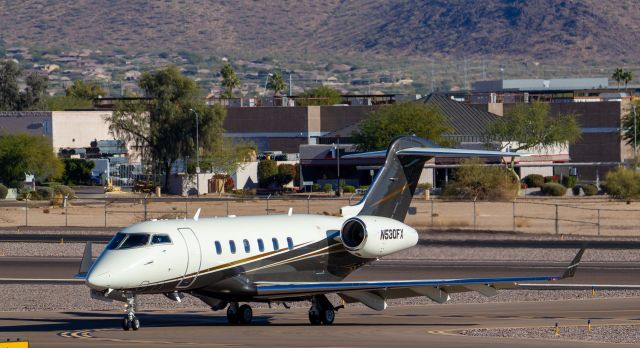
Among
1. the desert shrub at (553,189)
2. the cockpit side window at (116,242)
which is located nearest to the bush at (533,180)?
the desert shrub at (553,189)

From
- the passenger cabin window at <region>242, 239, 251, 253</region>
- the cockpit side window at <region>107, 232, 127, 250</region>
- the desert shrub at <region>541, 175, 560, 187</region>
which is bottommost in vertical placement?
the desert shrub at <region>541, 175, 560, 187</region>

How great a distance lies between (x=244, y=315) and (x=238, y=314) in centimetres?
15

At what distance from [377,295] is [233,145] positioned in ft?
295

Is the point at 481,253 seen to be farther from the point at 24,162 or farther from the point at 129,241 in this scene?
the point at 24,162

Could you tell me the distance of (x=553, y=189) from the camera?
98312 mm

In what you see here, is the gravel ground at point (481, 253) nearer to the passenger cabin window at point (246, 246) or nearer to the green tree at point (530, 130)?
the passenger cabin window at point (246, 246)

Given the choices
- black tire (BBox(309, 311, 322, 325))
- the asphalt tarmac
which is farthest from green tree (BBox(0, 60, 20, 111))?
black tire (BBox(309, 311, 322, 325))

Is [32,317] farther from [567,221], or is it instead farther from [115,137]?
[115,137]

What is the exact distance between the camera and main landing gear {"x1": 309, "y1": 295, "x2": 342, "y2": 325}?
31.4 metres

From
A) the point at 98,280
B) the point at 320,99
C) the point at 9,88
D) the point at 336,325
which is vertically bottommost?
the point at 336,325

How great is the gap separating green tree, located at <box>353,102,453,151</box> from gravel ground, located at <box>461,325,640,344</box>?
7610cm

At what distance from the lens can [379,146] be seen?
107 metres

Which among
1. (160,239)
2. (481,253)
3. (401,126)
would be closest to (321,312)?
(160,239)

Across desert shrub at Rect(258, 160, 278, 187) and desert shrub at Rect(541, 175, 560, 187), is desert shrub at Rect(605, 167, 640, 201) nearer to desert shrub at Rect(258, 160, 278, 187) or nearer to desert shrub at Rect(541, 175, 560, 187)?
desert shrub at Rect(541, 175, 560, 187)
